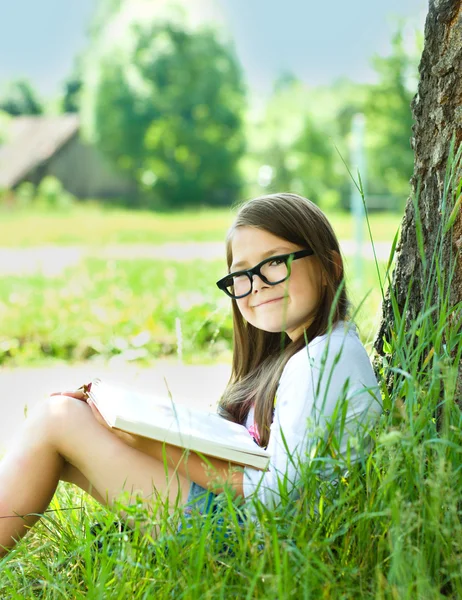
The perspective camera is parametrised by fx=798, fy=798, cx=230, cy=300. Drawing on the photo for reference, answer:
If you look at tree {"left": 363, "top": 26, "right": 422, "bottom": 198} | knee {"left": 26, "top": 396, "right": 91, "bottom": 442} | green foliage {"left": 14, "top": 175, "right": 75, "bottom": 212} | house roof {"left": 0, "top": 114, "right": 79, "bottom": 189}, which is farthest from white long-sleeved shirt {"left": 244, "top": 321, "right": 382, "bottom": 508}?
house roof {"left": 0, "top": 114, "right": 79, "bottom": 189}

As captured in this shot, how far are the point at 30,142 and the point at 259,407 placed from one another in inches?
1181

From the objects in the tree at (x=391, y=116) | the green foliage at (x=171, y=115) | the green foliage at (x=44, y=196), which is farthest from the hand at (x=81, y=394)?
the green foliage at (x=171, y=115)

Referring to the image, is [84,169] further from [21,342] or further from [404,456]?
[404,456]

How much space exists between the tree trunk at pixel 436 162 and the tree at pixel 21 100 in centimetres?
4167

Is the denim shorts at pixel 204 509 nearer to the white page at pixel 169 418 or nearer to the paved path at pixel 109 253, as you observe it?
the white page at pixel 169 418

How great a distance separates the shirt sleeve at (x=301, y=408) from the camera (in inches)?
57.4

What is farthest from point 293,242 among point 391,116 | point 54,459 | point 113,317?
point 391,116

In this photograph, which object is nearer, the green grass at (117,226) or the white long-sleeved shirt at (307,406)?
the white long-sleeved shirt at (307,406)

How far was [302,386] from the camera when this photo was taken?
5.09 feet

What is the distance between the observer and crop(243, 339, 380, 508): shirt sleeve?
1457 mm

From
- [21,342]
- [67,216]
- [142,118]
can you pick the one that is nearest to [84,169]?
[142,118]

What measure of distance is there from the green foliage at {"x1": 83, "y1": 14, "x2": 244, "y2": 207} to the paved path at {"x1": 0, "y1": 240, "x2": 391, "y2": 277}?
13.2 metres

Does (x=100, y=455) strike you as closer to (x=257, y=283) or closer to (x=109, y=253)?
(x=257, y=283)

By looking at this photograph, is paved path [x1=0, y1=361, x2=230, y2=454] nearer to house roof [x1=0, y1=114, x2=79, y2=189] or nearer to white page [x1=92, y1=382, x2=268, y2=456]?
white page [x1=92, y1=382, x2=268, y2=456]
